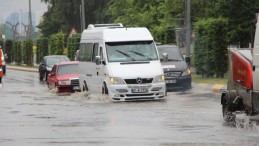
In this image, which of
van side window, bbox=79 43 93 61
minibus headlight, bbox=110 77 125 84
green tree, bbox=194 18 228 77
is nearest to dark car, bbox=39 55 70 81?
green tree, bbox=194 18 228 77

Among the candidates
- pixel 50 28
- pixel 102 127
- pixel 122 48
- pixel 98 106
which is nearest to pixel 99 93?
pixel 122 48

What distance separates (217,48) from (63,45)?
109 ft

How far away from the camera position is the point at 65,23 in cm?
10056

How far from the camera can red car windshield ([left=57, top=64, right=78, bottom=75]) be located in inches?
1337

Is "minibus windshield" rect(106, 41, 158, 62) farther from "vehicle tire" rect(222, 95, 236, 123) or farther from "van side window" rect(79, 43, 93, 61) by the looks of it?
"vehicle tire" rect(222, 95, 236, 123)

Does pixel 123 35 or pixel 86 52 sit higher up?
pixel 123 35

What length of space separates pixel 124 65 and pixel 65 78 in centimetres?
795

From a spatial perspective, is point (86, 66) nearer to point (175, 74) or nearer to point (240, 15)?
point (175, 74)

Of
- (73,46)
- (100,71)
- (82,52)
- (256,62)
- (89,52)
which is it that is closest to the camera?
(256,62)

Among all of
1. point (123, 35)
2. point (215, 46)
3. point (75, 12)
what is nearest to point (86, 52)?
point (123, 35)

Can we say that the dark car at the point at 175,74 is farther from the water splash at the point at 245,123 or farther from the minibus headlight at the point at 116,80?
the water splash at the point at 245,123

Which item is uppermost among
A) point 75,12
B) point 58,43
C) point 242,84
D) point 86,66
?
point 75,12

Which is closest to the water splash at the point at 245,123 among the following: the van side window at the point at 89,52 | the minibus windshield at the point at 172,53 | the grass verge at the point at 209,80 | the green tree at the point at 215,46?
the van side window at the point at 89,52

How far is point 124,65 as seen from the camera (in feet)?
81.7
